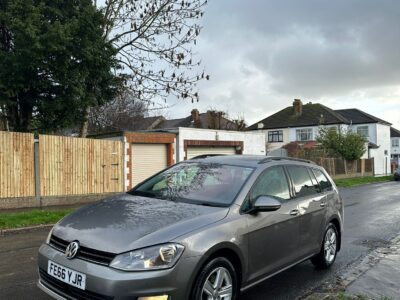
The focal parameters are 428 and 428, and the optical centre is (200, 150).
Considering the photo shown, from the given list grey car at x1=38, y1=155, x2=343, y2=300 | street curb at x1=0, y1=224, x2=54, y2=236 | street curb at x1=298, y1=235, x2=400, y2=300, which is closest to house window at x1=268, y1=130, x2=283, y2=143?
street curb at x1=0, y1=224, x2=54, y2=236

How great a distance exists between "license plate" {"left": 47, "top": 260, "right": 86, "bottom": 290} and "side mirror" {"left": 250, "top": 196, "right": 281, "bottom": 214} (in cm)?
185

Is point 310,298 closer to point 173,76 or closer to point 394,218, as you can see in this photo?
point 394,218

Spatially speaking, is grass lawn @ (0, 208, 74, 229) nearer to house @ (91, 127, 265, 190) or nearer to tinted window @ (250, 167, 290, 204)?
house @ (91, 127, 265, 190)

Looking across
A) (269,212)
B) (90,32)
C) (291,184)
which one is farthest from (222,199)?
(90,32)

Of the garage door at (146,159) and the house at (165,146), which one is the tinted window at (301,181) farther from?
the garage door at (146,159)

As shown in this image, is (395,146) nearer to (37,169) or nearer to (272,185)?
(37,169)

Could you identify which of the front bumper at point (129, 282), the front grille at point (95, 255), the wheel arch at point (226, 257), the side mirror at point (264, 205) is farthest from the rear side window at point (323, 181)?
the front grille at point (95, 255)

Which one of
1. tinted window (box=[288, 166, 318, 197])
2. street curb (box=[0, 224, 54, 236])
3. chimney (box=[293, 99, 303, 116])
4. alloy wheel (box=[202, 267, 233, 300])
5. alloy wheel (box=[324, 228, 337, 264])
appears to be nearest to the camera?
alloy wheel (box=[202, 267, 233, 300])

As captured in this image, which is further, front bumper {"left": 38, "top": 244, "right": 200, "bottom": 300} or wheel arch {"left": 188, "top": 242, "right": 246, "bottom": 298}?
wheel arch {"left": 188, "top": 242, "right": 246, "bottom": 298}

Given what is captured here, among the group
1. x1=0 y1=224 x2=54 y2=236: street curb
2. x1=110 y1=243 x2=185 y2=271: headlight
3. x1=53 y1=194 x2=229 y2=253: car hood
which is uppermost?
x1=53 y1=194 x2=229 y2=253: car hood

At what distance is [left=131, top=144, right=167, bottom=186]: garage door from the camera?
720 inches

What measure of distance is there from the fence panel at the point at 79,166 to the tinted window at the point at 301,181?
33.9 feet

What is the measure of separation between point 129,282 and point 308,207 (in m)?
3.02

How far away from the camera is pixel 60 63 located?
41.6 feet
